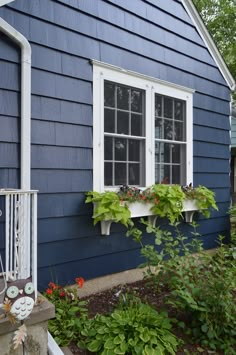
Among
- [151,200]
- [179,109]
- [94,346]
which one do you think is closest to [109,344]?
[94,346]

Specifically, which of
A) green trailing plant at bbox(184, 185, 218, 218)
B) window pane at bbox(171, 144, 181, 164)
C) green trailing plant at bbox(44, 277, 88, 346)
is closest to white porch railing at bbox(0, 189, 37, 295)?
green trailing plant at bbox(44, 277, 88, 346)

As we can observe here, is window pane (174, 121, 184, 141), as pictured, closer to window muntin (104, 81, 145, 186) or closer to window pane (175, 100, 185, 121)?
window pane (175, 100, 185, 121)

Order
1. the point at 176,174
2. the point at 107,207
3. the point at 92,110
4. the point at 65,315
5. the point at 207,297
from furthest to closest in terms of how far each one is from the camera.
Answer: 1. the point at 176,174
2. the point at 92,110
3. the point at 107,207
4. the point at 65,315
5. the point at 207,297

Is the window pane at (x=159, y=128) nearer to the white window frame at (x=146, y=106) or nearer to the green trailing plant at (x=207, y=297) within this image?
the white window frame at (x=146, y=106)

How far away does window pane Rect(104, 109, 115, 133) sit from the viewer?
11.8ft

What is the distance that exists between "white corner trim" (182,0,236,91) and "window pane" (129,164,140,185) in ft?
7.46

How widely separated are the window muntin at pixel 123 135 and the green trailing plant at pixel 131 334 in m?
1.50

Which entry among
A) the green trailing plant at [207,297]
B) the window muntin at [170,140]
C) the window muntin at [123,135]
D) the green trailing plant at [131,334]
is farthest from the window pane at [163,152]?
the green trailing plant at [131,334]

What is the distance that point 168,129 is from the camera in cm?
429

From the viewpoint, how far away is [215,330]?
2510 millimetres

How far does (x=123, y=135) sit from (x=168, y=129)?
824 mm

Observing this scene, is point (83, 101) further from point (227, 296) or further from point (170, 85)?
point (227, 296)

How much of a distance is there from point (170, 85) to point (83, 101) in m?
1.39

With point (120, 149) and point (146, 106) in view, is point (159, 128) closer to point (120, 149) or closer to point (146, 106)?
point (146, 106)
